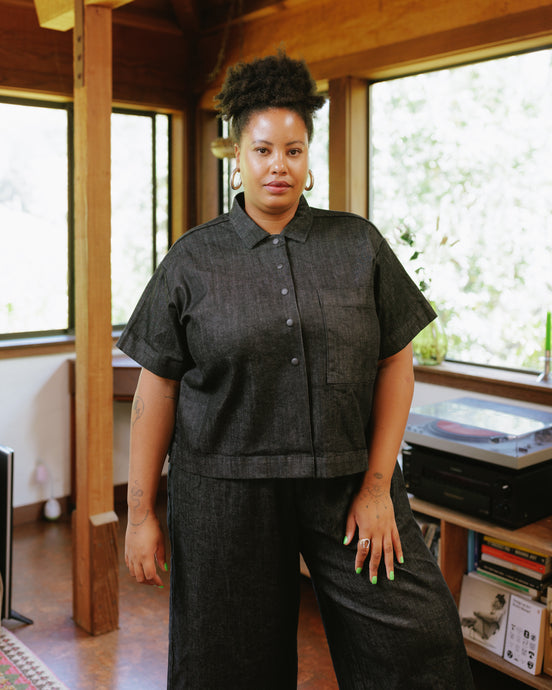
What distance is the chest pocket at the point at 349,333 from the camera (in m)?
1.36

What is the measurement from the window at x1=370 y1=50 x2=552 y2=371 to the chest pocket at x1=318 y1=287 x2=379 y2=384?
180cm

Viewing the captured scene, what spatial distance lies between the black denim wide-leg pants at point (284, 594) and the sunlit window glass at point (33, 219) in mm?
2742

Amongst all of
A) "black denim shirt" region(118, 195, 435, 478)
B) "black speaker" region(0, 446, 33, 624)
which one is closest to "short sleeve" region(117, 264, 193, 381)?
"black denim shirt" region(118, 195, 435, 478)

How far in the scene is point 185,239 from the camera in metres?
1.46

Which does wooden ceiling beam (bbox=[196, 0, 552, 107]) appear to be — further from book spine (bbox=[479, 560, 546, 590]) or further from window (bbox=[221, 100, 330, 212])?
book spine (bbox=[479, 560, 546, 590])

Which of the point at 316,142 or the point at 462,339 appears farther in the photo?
the point at 316,142

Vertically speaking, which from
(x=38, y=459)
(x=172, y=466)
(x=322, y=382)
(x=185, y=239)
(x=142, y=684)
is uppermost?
(x=185, y=239)

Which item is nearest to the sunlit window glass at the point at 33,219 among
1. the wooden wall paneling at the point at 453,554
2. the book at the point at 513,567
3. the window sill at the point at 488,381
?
the window sill at the point at 488,381

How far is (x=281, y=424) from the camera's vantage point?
4.49ft

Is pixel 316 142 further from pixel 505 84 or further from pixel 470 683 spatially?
pixel 470 683

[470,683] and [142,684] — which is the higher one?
[470,683]

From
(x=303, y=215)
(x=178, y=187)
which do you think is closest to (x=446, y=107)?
(x=178, y=187)

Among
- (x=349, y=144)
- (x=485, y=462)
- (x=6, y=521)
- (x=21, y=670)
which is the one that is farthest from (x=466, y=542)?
(x=349, y=144)

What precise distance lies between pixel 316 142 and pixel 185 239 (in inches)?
99.0
